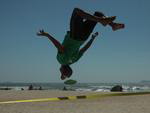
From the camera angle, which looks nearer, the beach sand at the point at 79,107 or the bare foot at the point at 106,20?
the bare foot at the point at 106,20

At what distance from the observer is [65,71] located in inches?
204

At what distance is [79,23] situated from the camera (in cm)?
505

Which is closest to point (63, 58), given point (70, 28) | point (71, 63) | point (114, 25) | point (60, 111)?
point (71, 63)

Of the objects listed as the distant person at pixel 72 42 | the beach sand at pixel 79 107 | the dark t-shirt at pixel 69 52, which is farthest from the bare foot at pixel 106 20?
the beach sand at pixel 79 107

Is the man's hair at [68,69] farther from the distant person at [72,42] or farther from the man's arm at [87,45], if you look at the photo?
the man's arm at [87,45]

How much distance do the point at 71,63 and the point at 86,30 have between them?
671mm

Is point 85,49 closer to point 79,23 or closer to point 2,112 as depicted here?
point 79,23

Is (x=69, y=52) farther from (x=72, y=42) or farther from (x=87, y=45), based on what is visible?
(x=87, y=45)

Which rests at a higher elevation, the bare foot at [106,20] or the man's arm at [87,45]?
the bare foot at [106,20]

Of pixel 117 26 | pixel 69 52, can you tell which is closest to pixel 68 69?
pixel 69 52

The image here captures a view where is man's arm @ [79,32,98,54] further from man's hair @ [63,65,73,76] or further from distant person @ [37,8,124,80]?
man's hair @ [63,65,73,76]

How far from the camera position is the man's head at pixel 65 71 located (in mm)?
5180

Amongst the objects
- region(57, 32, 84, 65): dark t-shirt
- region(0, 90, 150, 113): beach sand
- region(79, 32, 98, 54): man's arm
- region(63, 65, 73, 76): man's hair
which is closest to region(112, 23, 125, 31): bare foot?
region(57, 32, 84, 65): dark t-shirt

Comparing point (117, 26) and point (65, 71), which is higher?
point (117, 26)
